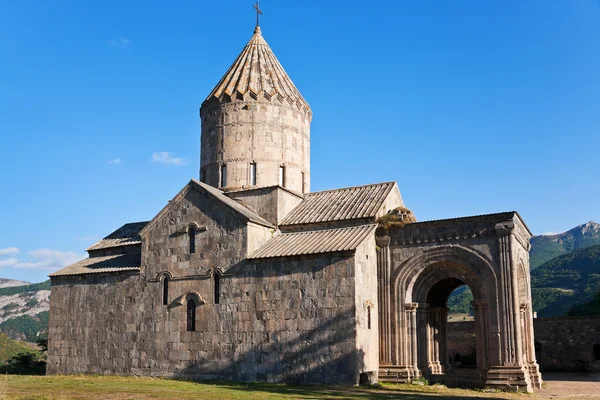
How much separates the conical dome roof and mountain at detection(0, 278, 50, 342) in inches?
4268

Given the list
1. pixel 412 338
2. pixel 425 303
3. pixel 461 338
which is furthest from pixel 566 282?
pixel 412 338

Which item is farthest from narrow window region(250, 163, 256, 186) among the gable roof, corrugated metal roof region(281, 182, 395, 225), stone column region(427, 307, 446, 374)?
stone column region(427, 307, 446, 374)

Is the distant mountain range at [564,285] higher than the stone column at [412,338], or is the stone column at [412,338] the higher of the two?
the distant mountain range at [564,285]

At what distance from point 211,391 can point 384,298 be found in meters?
7.13

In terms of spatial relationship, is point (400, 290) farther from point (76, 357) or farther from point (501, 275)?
point (76, 357)

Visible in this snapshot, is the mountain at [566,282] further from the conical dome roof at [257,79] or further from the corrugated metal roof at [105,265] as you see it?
the corrugated metal roof at [105,265]

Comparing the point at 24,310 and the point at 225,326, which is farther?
the point at 24,310

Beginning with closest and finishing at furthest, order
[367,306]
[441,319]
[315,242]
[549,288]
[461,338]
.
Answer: [367,306] → [315,242] → [441,319] → [461,338] → [549,288]

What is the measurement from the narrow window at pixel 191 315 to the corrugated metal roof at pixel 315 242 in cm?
299

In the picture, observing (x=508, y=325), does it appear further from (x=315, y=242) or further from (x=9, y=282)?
(x=9, y=282)

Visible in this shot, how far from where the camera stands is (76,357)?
2341 cm

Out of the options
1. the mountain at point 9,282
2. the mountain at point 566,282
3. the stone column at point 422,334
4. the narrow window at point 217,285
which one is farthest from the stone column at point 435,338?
the mountain at point 9,282

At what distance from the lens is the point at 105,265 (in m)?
24.2

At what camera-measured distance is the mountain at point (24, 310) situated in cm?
12650
